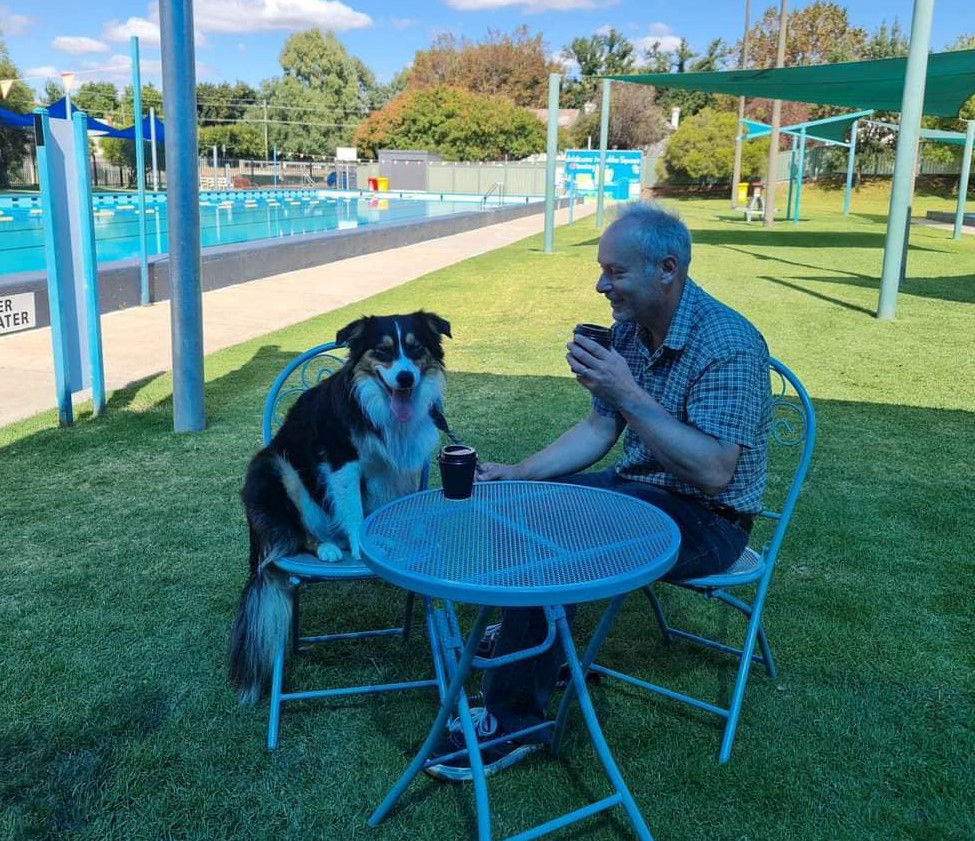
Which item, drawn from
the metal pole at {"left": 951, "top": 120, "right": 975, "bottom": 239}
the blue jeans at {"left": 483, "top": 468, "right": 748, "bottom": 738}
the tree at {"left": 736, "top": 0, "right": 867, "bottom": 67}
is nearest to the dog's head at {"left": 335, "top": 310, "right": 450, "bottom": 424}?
the blue jeans at {"left": 483, "top": 468, "right": 748, "bottom": 738}

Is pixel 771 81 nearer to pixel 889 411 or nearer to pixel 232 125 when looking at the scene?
pixel 889 411

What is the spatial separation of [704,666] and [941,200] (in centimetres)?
3742

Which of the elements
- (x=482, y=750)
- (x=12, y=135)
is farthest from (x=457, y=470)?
(x=12, y=135)

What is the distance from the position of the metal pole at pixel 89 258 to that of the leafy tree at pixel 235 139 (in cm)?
5436

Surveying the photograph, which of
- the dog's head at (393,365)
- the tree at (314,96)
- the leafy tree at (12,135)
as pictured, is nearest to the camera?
the dog's head at (393,365)

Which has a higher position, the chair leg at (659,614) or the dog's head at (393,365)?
the dog's head at (393,365)

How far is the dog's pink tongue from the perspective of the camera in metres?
2.79

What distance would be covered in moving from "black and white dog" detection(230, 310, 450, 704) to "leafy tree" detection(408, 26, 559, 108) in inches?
2874

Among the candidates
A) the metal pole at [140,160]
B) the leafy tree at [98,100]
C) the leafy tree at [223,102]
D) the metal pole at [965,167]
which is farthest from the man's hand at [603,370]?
the leafy tree at [223,102]

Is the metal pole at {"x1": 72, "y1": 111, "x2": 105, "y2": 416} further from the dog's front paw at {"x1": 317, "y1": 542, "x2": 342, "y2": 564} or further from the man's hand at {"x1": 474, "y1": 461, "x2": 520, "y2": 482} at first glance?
the man's hand at {"x1": 474, "y1": 461, "x2": 520, "y2": 482}

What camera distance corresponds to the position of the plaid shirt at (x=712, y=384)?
2.20 metres

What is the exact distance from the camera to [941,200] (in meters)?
34.2

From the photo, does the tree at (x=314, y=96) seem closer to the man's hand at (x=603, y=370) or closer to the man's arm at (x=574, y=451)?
the man's arm at (x=574, y=451)

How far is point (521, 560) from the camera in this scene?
1838mm
